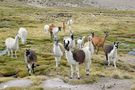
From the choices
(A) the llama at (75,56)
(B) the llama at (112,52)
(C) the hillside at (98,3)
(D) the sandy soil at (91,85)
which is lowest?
(C) the hillside at (98,3)

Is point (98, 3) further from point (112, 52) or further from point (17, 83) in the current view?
point (17, 83)

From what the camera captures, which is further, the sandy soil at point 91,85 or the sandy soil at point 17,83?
the sandy soil at point 17,83

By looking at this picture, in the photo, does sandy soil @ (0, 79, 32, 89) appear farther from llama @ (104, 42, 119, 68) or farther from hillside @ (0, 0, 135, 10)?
hillside @ (0, 0, 135, 10)

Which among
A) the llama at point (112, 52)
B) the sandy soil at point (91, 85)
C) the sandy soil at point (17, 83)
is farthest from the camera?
the llama at point (112, 52)

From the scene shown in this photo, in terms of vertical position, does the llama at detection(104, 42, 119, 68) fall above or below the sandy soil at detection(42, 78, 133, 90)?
above

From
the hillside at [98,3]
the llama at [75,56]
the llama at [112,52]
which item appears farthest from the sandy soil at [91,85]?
the hillside at [98,3]

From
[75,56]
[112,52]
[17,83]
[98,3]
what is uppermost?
[75,56]

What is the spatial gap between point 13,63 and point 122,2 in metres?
163

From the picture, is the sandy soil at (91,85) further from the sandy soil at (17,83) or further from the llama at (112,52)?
the llama at (112,52)

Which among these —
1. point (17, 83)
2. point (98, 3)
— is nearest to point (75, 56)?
point (17, 83)

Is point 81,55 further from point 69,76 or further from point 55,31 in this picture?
point 55,31

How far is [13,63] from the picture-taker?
36.2m

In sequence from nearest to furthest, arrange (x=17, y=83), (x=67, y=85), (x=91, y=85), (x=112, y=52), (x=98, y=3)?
(x=67, y=85) < (x=91, y=85) < (x=17, y=83) < (x=112, y=52) < (x=98, y=3)

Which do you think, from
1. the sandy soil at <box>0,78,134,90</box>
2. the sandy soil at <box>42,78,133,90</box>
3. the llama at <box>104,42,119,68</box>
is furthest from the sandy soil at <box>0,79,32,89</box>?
the llama at <box>104,42,119,68</box>
